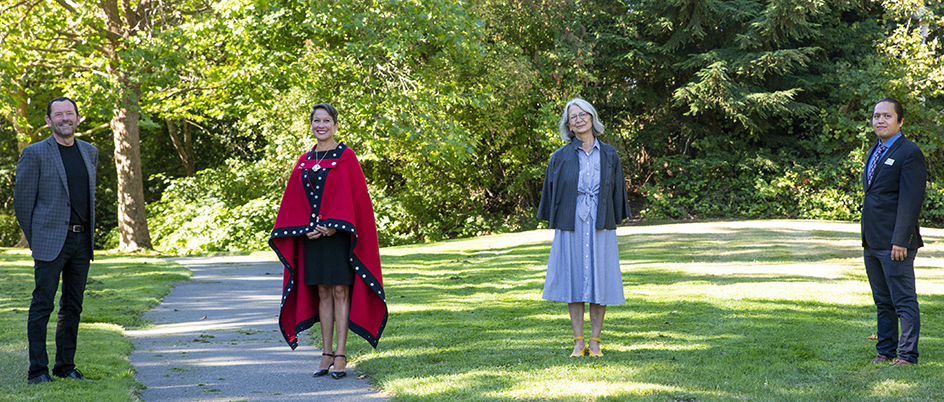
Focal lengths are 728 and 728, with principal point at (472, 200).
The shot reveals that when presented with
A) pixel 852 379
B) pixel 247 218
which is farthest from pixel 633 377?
pixel 247 218

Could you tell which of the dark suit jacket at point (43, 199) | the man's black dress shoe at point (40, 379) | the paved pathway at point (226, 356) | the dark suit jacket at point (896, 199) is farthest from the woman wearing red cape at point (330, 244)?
the dark suit jacket at point (896, 199)

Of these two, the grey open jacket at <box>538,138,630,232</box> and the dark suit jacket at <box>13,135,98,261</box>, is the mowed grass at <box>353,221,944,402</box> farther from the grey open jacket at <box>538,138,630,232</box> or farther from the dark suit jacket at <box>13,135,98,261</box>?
the dark suit jacket at <box>13,135,98,261</box>

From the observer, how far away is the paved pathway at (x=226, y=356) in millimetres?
4641

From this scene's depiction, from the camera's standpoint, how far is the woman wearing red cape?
4.85 meters

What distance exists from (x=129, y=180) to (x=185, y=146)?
1097 centimetres

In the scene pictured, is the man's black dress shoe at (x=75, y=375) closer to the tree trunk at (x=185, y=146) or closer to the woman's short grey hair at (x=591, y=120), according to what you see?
the woman's short grey hair at (x=591, y=120)

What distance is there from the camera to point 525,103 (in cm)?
2214

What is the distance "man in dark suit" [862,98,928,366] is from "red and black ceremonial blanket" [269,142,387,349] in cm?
340

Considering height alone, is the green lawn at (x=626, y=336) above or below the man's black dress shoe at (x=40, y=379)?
below

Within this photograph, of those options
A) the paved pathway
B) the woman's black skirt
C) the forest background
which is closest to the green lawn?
Result: the paved pathway

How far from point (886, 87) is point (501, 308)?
1745 cm

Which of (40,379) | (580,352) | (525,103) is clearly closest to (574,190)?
(580,352)

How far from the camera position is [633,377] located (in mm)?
4688

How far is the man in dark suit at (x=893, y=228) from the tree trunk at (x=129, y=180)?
53.5ft
